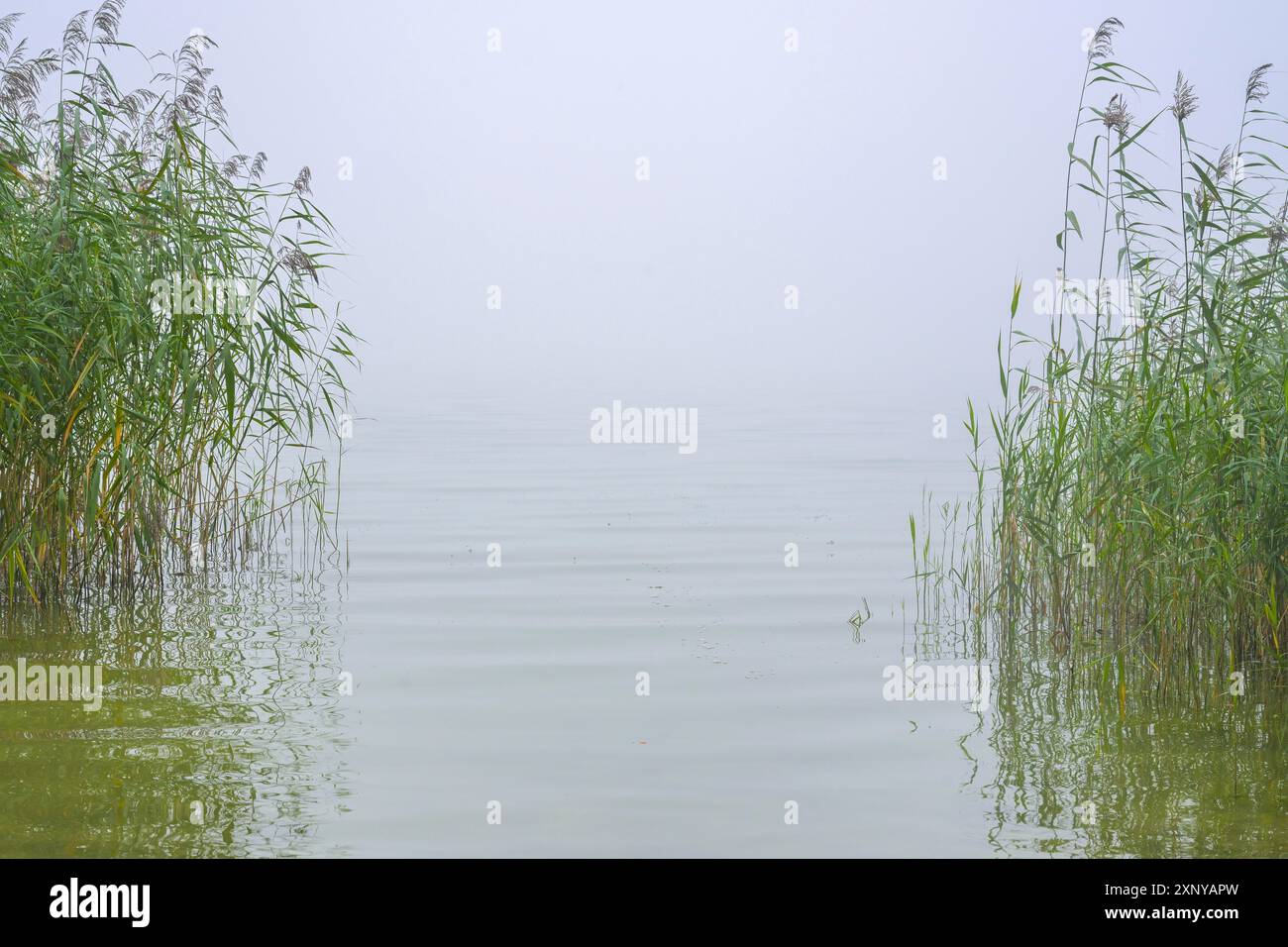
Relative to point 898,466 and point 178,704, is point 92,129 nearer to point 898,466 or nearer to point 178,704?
point 178,704

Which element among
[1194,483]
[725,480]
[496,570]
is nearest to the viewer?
[1194,483]

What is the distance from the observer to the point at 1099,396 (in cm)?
678

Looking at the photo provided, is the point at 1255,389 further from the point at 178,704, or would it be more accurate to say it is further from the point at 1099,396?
the point at 178,704

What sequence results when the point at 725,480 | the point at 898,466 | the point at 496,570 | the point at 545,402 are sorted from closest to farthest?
the point at 496,570, the point at 725,480, the point at 898,466, the point at 545,402

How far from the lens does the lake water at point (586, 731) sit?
13.9ft

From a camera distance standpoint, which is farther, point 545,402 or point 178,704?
point 545,402

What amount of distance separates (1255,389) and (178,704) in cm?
479

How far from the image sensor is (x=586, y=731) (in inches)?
212

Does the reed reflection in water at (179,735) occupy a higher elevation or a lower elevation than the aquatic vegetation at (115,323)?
lower

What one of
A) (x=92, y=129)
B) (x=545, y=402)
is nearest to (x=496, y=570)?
(x=92, y=129)

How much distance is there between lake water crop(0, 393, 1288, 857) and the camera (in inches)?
167

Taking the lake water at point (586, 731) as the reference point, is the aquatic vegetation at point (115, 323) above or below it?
above
